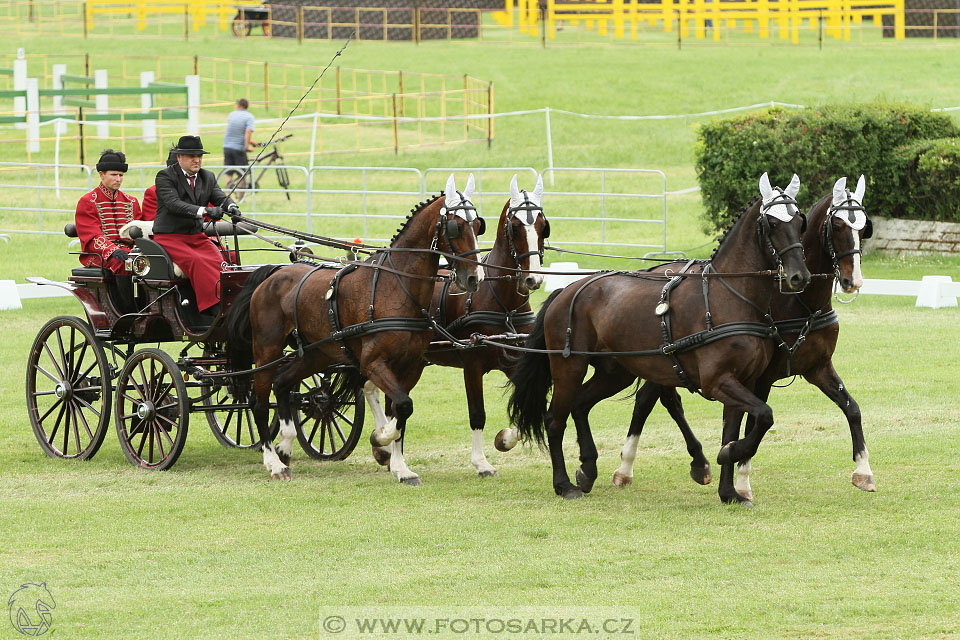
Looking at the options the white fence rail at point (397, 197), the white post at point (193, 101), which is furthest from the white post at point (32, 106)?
the white post at point (193, 101)

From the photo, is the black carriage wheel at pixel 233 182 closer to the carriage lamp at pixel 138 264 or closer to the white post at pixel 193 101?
the white post at pixel 193 101

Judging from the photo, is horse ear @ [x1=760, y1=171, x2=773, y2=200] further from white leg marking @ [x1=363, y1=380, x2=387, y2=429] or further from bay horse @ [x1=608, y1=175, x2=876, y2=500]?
white leg marking @ [x1=363, y1=380, x2=387, y2=429]

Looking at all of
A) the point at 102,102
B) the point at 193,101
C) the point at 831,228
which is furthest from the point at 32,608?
the point at 102,102

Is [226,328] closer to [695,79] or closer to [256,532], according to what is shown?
[256,532]

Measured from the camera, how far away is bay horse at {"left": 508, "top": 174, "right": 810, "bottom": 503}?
8.18m

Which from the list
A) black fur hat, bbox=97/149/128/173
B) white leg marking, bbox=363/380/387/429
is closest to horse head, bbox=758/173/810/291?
white leg marking, bbox=363/380/387/429

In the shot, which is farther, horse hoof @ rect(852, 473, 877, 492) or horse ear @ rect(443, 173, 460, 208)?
horse ear @ rect(443, 173, 460, 208)

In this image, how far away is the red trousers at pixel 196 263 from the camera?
396 inches

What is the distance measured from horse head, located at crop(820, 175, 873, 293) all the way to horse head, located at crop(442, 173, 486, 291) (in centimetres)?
217

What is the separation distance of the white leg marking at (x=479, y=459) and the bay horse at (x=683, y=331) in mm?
518

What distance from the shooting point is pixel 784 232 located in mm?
8102

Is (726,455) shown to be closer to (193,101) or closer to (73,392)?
(73,392)

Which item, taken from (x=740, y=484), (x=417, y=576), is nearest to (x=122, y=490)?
(x=417, y=576)

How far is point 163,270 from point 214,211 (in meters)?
0.64
